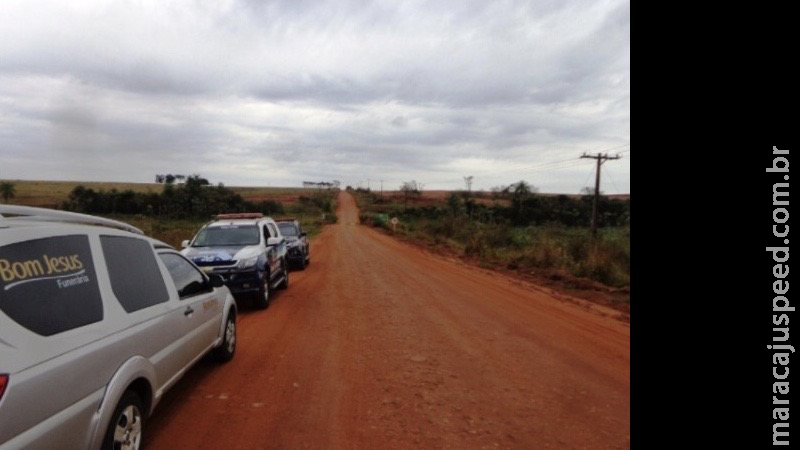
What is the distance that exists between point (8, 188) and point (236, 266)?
7859 centimetres

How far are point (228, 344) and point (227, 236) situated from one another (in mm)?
4811

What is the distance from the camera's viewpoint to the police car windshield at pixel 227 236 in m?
10.3

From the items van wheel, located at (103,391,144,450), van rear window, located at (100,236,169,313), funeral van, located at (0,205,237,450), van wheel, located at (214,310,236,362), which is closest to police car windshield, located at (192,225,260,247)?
van wheel, located at (214,310,236,362)

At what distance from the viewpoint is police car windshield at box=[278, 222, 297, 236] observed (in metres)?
16.5

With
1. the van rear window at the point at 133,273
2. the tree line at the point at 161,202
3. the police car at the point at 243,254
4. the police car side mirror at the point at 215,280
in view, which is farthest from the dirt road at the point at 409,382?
the tree line at the point at 161,202

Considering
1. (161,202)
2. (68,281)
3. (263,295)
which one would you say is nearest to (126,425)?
(68,281)

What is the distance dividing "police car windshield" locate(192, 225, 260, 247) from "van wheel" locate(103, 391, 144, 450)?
278 inches

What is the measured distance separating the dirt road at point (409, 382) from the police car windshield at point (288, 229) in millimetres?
6765

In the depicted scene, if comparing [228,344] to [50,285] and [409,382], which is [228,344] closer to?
[409,382]

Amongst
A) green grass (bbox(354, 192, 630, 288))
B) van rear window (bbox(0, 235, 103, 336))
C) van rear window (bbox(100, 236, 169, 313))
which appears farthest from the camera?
green grass (bbox(354, 192, 630, 288))

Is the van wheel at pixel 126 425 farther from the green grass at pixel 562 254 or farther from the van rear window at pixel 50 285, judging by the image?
the green grass at pixel 562 254

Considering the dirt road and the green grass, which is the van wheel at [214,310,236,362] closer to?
the dirt road
